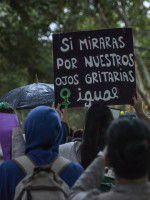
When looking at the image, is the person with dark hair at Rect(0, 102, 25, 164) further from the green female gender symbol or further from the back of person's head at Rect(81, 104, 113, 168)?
the green female gender symbol

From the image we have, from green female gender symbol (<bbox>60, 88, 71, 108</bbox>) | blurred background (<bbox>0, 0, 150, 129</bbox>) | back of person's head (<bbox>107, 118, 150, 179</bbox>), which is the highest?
blurred background (<bbox>0, 0, 150, 129</bbox>)

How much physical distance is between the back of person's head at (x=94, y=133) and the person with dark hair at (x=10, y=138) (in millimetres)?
478

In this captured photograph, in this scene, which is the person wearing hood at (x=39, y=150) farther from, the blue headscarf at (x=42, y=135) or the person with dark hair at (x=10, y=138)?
the person with dark hair at (x=10, y=138)

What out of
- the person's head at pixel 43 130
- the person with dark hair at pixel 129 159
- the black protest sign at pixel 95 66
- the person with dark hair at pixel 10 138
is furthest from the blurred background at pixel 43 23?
the person with dark hair at pixel 129 159

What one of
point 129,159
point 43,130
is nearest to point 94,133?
point 43,130

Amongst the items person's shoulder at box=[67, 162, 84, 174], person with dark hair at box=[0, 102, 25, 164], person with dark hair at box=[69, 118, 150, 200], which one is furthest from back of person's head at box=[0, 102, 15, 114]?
person with dark hair at box=[69, 118, 150, 200]

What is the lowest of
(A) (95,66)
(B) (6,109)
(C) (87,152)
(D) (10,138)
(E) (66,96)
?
(C) (87,152)

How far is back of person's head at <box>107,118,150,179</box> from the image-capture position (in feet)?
5.78

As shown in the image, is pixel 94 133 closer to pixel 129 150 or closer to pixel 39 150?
pixel 39 150

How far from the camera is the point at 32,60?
14438 mm

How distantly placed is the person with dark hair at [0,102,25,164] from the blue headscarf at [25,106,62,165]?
348 mm

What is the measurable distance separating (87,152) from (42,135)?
2.15ft

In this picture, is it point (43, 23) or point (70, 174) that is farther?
point (43, 23)

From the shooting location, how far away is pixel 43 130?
2332mm
